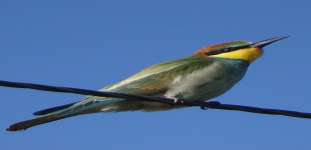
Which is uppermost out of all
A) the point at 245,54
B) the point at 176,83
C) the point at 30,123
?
the point at 245,54

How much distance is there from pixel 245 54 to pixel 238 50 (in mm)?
78

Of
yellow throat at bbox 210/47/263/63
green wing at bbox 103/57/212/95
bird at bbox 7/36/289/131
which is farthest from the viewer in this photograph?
yellow throat at bbox 210/47/263/63

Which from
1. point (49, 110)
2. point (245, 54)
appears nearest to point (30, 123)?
point (49, 110)

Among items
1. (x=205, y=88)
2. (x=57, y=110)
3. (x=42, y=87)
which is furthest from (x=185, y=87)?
(x=42, y=87)

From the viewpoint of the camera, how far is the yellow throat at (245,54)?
5602mm

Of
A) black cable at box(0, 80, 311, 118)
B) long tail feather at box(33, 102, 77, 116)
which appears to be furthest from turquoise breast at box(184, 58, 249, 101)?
long tail feather at box(33, 102, 77, 116)

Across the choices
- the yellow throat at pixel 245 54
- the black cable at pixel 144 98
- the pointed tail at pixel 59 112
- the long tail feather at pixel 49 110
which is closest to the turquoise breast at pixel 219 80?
the yellow throat at pixel 245 54

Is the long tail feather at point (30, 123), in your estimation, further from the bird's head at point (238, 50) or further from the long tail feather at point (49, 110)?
the bird's head at point (238, 50)

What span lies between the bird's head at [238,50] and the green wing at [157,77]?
391 millimetres

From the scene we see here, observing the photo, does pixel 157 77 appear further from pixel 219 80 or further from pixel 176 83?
pixel 219 80

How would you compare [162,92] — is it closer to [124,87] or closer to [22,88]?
[124,87]

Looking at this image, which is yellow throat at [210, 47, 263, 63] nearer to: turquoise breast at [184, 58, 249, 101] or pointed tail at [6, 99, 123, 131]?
turquoise breast at [184, 58, 249, 101]

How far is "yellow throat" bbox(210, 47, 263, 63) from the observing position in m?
5.60

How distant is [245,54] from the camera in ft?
18.6
